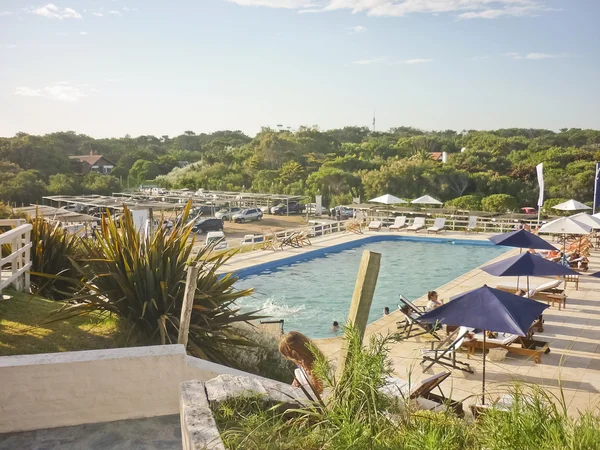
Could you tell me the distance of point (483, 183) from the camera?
41.0m

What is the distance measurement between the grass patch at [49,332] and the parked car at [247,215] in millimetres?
28489

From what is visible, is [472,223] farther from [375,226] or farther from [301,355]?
[301,355]

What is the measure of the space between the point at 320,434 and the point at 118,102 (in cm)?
4865

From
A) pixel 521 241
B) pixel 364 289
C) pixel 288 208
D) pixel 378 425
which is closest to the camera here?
pixel 378 425

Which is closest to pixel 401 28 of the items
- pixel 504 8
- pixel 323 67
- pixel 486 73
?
pixel 323 67

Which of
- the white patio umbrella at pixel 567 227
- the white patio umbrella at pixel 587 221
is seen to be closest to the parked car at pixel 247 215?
the white patio umbrella at pixel 587 221

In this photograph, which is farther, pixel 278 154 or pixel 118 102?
pixel 278 154

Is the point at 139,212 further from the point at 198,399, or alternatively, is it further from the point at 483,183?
the point at 483,183

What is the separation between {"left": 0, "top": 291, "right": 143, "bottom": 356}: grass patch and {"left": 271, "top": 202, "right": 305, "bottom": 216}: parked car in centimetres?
3197

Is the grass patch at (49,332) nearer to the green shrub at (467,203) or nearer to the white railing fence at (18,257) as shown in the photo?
the white railing fence at (18,257)

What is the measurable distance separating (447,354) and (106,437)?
17.3 ft

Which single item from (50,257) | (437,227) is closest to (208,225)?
(437,227)

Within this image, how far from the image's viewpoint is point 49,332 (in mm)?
5469

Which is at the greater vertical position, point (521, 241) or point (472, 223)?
point (521, 241)
